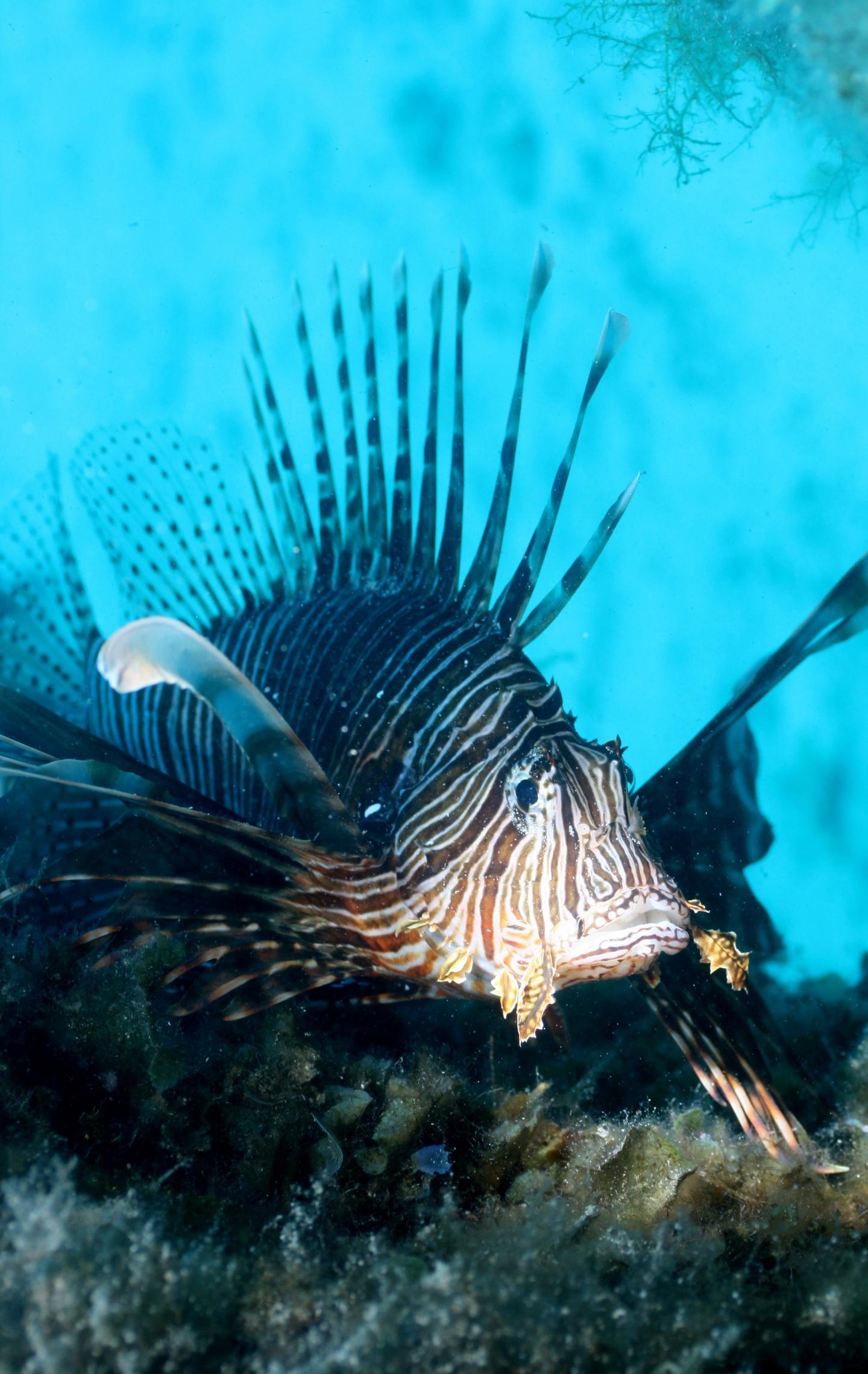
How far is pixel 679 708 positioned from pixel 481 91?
360 inches

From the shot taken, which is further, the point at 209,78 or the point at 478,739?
the point at 209,78

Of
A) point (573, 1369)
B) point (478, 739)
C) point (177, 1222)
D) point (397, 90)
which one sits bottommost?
point (573, 1369)

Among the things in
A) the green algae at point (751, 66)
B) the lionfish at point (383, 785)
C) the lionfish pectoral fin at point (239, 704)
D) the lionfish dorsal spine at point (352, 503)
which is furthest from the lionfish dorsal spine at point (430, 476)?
the green algae at point (751, 66)

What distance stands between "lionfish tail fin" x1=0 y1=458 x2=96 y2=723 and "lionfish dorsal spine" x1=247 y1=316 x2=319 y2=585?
164 centimetres

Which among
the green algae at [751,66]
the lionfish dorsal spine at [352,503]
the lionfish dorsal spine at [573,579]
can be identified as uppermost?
the green algae at [751,66]

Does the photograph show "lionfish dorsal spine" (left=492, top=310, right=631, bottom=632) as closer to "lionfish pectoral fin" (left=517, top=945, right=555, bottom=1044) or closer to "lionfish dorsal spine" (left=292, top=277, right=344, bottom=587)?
"lionfish dorsal spine" (left=292, top=277, right=344, bottom=587)

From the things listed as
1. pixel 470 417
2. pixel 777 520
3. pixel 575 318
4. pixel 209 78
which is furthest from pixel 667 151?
pixel 209 78

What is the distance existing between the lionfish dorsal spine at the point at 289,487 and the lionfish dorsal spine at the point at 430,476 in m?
0.65

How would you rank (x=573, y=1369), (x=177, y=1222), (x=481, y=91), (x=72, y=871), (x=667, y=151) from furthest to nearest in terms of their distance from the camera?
(x=481, y=91)
(x=667, y=151)
(x=72, y=871)
(x=177, y=1222)
(x=573, y=1369)

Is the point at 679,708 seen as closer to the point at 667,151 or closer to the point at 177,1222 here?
the point at 667,151

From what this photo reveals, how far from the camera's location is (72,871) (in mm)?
2178

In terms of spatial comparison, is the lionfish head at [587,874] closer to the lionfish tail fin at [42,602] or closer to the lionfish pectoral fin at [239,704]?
the lionfish pectoral fin at [239,704]

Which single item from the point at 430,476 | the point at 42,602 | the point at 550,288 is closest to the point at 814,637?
the point at 430,476

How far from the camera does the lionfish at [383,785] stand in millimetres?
2107
